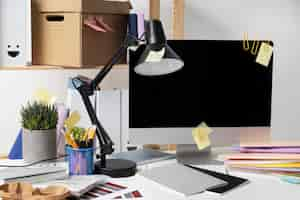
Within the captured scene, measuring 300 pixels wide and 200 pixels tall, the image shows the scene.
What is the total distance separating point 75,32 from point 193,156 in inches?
25.5

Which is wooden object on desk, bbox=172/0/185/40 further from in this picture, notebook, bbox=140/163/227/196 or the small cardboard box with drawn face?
notebook, bbox=140/163/227/196

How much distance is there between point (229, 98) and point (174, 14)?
730 millimetres

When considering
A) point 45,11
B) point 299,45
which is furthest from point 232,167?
point 299,45

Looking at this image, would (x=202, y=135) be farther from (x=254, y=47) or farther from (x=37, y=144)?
(x=37, y=144)

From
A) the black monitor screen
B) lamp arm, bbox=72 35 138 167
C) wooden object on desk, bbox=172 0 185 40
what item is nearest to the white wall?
wooden object on desk, bbox=172 0 185 40

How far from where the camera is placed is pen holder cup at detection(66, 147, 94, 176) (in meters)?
1.53

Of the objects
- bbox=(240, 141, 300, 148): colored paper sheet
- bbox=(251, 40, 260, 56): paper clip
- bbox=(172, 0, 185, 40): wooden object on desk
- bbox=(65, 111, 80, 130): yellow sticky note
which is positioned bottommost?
bbox=(240, 141, 300, 148): colored paper sheet

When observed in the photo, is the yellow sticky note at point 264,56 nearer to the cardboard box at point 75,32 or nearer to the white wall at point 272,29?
the cardboard box at point 75,32

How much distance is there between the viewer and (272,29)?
246 centimetres

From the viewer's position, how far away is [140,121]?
1688 mm

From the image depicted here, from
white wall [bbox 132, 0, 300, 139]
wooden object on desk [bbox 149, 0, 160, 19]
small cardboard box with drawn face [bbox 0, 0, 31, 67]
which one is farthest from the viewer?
white wall [bbox 132, 0, 300, 139]

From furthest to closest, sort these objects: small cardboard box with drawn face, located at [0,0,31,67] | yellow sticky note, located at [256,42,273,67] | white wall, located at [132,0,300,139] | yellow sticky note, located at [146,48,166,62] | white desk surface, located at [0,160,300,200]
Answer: white wall, located at [132,0,300,139], small cardboard box with drawn face, located at [0,0,31,67], yellow sticky note, located at [256,42,273,67], yellow sticky note, located at [146,48,166,62], white desk surface, located at [0,160,300,200]

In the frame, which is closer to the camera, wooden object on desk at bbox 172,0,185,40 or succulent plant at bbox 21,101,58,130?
succulent plant at bbox 21,101,58,130

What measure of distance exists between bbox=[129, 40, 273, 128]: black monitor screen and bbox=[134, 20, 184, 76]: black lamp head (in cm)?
6
